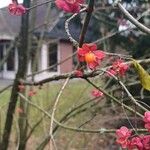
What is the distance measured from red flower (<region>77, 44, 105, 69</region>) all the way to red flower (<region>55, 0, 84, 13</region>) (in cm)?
12

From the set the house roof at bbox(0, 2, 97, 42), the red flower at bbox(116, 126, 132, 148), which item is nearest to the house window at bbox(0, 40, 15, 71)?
the house roof at bbox(0, 2, 97, 42)

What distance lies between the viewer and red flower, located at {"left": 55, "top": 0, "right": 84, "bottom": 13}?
171 cm

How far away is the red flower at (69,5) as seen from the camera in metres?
1.71

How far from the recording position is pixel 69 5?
1739 mm

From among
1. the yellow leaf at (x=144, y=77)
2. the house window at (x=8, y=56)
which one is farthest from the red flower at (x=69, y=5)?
the house window at (x=8, y=56)

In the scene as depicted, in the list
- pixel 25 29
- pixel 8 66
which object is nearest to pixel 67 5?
pixel 25 29

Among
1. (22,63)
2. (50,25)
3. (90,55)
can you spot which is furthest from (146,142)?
(50,25)

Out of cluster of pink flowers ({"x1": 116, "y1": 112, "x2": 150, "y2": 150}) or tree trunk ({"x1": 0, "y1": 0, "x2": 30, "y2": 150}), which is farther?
tree trunk ({"x1": 0, "y1": 0, "x2": 30, "y2": 150})

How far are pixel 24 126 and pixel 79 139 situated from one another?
319 cm

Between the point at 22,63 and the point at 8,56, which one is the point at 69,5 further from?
the point at 8,56

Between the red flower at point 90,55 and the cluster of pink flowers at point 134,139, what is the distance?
0.24 meters

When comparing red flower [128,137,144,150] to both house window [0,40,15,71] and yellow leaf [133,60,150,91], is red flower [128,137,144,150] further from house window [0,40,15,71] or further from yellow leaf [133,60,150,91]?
house window [0,40,15,71]

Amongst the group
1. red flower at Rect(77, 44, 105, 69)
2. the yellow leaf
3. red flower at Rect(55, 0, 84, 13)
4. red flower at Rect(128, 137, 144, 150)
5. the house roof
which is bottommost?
red flower at Rect(128, 137, 144, 150)

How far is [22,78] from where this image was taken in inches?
200
